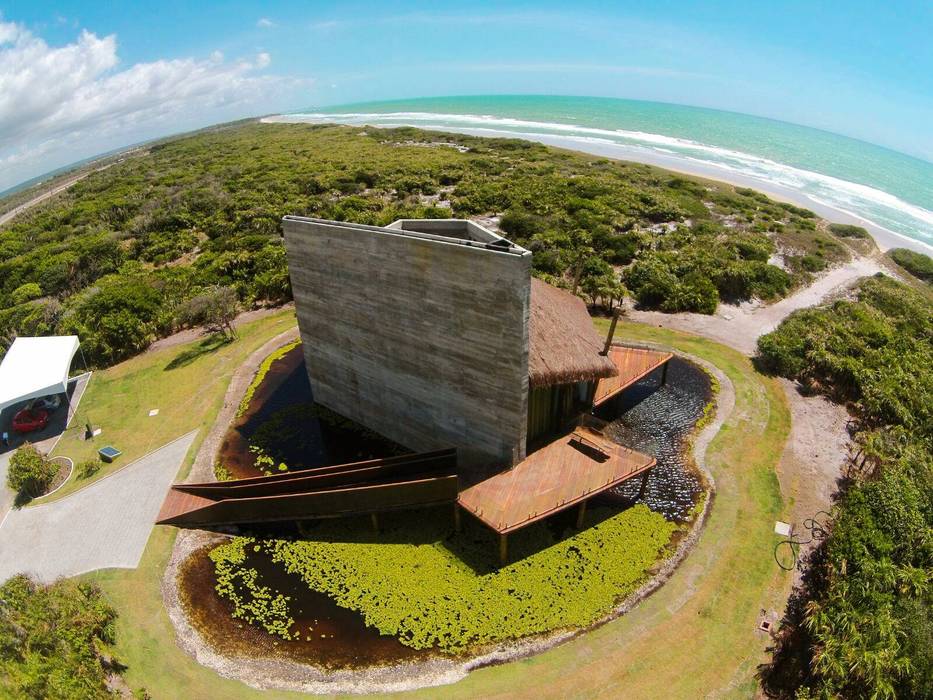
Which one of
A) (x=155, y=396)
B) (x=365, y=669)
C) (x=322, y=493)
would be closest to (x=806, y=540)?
(x=365, y=669)

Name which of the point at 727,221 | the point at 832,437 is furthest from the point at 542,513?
the point at 727,221

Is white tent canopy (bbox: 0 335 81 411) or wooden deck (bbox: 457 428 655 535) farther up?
white tent canopy (bbox: 0 335 81 411)

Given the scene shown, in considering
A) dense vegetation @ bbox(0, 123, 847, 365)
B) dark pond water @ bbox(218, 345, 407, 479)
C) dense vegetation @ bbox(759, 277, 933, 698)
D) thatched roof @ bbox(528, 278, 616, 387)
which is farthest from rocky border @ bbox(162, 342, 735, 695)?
dense vegetation @ bbox(0, 123, 847, 365)

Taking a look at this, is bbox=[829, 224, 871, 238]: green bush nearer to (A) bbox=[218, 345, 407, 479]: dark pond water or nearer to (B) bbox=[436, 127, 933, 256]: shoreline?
(B) bbox=[436, 127, 933, 256]: shoreline

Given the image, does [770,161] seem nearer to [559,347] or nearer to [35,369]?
[559,347]

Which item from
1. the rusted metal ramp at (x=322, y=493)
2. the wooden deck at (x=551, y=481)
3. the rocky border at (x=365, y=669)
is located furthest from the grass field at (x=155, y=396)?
the wooden deck at (x=551, y=481)

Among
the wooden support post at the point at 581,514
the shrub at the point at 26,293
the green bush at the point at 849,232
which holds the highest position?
the green bush at the point at 849,232

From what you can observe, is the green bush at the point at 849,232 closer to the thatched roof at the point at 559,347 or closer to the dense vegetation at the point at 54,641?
the thatched roof at the point at 559,347
